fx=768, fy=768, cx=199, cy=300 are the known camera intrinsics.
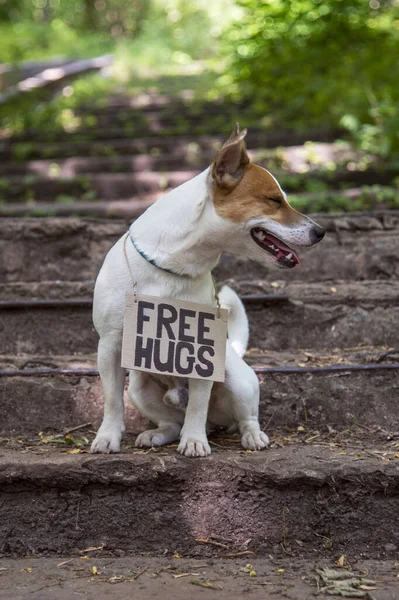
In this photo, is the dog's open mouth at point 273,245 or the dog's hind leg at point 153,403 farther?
the dog's hind leg at point 153,403

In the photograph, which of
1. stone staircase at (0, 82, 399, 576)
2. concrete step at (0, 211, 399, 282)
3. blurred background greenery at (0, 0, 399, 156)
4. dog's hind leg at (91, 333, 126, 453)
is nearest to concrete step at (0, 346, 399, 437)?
stone staircase at (0, 82, 399, 576)

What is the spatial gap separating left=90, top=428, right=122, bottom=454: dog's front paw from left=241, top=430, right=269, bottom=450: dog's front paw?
0.50 meters

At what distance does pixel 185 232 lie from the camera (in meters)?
2.83

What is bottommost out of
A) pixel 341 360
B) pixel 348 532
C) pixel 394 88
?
pixel 348 532

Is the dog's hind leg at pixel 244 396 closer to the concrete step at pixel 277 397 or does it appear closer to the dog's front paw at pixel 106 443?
the concrete step at pixel 277 397

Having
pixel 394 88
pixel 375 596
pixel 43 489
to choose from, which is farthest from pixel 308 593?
pixel 394 88

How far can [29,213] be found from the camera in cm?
523

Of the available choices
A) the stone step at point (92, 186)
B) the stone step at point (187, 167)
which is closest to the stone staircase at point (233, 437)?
the stone step at point (187, 167)

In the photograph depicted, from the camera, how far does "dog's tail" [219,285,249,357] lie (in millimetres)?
3371

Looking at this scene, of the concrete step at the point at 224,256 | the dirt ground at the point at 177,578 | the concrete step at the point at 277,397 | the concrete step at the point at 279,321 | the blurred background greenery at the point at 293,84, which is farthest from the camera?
the blurred background greenery at the point at 293,84

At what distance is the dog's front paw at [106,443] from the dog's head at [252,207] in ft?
2.89

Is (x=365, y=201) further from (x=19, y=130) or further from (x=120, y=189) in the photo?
(x=19, y=130)

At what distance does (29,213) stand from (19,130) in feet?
10.2

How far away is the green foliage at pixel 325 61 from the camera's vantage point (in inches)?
261
